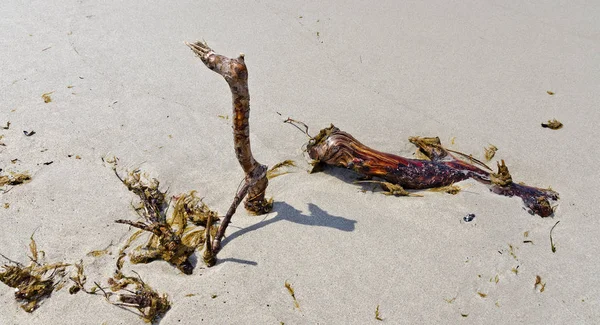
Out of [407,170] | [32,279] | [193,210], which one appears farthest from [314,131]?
[32,279]

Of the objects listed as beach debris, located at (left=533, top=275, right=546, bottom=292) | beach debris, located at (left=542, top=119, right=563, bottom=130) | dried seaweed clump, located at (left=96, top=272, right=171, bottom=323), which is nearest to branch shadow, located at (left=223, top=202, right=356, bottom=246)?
dried seaweed clump, located at (left=96, top=272, right=171, bottom=323)

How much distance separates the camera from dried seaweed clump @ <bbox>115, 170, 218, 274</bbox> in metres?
1.98

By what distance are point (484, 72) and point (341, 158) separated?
2.01 meters

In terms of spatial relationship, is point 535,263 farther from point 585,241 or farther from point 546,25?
point 546,25

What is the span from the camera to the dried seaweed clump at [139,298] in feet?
5.90

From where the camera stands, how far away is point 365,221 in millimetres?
2279

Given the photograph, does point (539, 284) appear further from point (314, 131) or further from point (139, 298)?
point (139, 298)

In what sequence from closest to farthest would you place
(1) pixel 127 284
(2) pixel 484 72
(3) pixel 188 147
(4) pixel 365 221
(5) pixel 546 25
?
(1) pixel 127 284 → (4) pixel 365 221 → (3) pixel 188 147 → (2) pixel 484 72 → (5) pixel 546 25

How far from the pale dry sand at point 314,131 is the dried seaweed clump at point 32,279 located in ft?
0.15

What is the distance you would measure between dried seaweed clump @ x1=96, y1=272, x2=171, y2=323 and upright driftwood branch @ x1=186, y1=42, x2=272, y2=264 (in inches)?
10.7

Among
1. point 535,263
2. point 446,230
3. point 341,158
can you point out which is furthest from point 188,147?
point 535,263

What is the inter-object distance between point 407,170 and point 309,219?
0.66m

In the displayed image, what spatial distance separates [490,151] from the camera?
300 centimetres

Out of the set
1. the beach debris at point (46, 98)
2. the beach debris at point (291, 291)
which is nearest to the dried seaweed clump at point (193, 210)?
the beach debris at point (291, 291)
